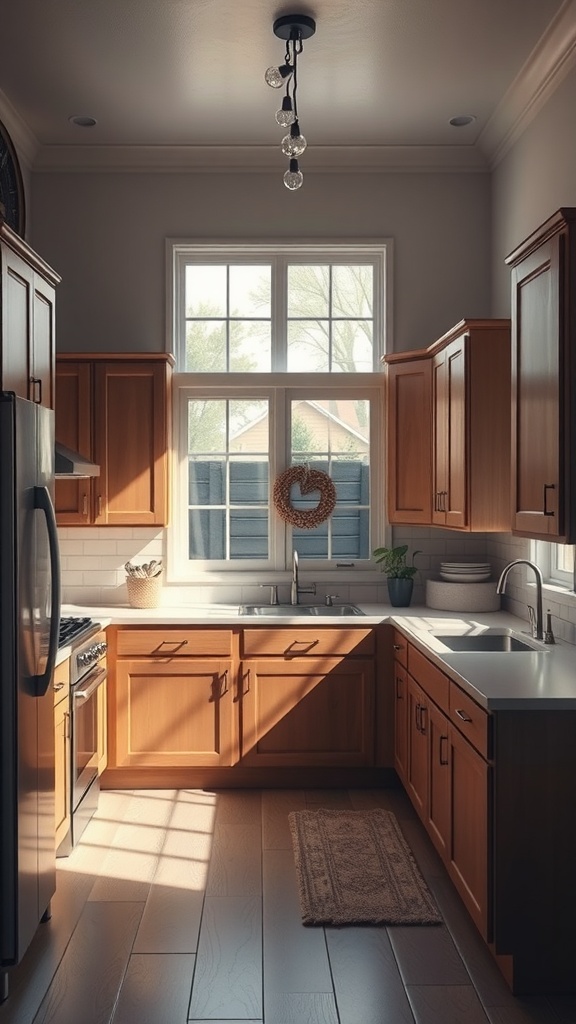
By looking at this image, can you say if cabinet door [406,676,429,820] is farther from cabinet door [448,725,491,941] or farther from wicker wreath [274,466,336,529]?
wicker wreath [274,466,336,529]

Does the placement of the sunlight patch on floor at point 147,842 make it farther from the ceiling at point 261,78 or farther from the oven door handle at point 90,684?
the ceiling at point 261,78

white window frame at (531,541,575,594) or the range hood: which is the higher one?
the range hood

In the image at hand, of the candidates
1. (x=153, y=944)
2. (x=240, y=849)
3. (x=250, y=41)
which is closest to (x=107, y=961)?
(x=153, y=944)

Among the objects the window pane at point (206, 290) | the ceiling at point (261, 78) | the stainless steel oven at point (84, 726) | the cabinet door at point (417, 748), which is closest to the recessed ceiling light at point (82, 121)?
the ceiling at point (261, 78)

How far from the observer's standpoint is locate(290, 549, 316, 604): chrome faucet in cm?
498

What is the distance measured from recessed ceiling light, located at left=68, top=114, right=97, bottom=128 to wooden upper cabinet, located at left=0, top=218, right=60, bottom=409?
125cm

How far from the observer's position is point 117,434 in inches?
188

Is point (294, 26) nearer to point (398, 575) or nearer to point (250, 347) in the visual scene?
point (250, 347)

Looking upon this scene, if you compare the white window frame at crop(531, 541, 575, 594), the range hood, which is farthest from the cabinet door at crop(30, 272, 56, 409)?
the white window frame at crop(531, 541, 575, 594)

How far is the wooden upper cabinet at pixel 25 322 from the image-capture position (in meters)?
3.06

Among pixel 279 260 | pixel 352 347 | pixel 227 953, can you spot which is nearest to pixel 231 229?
pixel 279 260

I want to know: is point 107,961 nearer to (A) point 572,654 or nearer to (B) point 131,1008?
(B) point 131,1008

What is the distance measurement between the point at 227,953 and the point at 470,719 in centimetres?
109

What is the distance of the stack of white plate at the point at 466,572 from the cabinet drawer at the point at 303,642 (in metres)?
0.65
